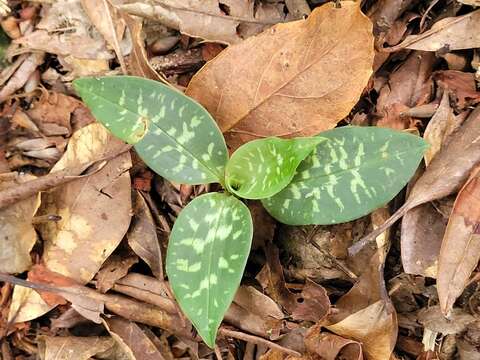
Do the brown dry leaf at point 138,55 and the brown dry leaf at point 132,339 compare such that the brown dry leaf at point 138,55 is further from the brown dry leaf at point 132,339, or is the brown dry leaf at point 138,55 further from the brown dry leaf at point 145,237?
the brown dry leaf at point 132,339

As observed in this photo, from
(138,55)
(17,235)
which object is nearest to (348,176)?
(138,55)

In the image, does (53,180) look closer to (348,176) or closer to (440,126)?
(348,176)

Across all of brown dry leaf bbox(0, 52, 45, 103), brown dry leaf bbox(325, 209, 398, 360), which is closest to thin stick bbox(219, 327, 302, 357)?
brown dry leaf bbox(325, 209, 398, 360)

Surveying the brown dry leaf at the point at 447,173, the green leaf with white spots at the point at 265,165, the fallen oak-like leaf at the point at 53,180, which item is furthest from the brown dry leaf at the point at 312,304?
the fallen oak-like leaf at the point at 53,180

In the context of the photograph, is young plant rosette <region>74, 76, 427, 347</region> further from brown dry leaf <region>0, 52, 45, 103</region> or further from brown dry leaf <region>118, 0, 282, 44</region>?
brown dry leaf <region>0, 52, 45, 103</region>

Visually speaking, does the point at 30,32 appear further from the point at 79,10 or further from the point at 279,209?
the point at 279,209

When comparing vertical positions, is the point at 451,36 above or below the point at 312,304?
above
